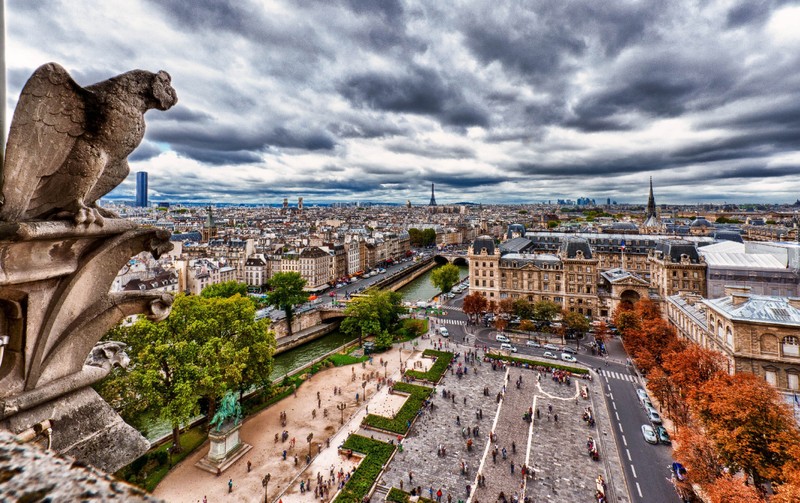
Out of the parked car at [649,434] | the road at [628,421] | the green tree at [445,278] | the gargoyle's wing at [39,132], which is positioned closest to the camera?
the gargoyle's wing at [39,132]

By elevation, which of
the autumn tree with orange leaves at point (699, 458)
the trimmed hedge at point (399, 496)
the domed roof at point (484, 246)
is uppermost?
the domed roof at point (484, 246)

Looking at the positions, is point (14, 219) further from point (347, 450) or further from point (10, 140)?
point (347, 450)

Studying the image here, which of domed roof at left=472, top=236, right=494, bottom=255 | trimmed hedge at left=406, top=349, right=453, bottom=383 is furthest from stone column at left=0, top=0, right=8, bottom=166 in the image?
domed roof at left=472, top=236, right=494, bottom=255

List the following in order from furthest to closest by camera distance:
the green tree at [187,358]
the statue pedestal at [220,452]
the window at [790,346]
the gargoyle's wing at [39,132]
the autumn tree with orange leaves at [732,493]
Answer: the window at [790,346] < the statue pedestal at [220,452] < the green tree at [187,358] < the autumn tree with orange leaves at [732,493] < the gargoyle's wing at [39,132]

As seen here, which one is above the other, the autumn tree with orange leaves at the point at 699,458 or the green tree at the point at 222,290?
the green tree at the point at 222,290

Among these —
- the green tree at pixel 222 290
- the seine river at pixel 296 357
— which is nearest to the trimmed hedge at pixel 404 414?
the seine river at pixel 296 357

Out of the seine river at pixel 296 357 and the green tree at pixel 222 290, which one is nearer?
the seine river at pixel 296 357

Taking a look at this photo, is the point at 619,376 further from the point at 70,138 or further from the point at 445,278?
the point at 70,138

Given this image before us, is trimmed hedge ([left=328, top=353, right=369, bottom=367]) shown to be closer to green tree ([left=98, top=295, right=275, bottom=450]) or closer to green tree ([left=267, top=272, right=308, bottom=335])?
green tree ([left=267, top=272, right=308, bottom=335])

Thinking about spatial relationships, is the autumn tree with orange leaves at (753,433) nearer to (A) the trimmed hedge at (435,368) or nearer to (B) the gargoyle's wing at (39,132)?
(A) the trimmed hedge at (435,368)
